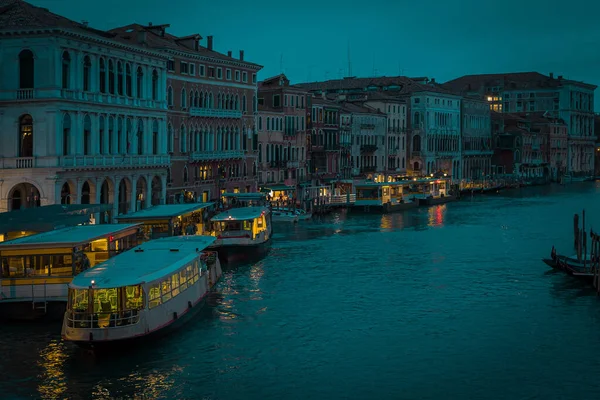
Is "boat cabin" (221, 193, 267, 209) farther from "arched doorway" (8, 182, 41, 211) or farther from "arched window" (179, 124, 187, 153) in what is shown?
"arched doorway" (8, 182, 41, 211)

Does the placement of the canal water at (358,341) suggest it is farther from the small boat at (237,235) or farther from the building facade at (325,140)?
the building facade at (325,140)

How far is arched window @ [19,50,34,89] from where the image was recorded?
29.3m

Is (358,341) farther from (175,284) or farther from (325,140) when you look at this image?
(325,140)

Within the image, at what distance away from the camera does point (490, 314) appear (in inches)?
827

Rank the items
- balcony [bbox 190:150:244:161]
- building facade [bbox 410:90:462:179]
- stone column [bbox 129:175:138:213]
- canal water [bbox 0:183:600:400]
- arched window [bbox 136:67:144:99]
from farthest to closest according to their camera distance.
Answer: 1. building facade [bbox 410:90:462:179]
2. balcony [bbox 190:150:244:161]
3. arched window [bbox 136:67:144:99]
4. stone column [bbox 129:175:138:213]
5. canal water [bbox 0:183:600:400]

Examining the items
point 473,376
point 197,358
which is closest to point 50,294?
point 197,358

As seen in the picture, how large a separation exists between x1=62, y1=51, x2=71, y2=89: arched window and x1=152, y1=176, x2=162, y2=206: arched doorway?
→ 7.46 m

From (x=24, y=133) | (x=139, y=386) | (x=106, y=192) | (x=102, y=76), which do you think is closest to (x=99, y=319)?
(x=139, y=386)

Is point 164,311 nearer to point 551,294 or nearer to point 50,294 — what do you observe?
point 50,294

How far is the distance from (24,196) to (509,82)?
274 ft

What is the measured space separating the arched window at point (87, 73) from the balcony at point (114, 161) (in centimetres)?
231

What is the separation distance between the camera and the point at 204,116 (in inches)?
1690

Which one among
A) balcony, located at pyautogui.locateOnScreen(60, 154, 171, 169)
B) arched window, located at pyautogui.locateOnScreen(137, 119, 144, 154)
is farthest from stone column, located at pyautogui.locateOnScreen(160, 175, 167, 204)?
arched window, located at pyautogui.locateOnScreen(137, 119, 144, 154)

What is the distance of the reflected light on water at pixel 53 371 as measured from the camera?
15.2m
